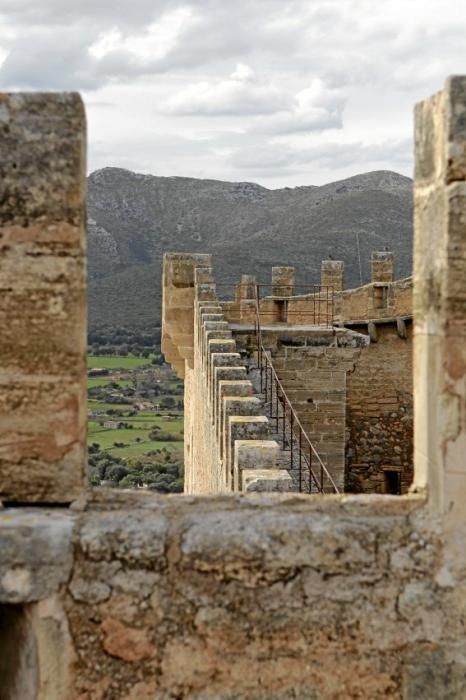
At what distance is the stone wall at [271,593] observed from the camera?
3264 millimetres

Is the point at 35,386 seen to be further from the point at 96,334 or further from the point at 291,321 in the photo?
the point at 96,334

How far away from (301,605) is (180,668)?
0.44 metres

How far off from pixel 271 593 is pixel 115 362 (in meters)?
49.3

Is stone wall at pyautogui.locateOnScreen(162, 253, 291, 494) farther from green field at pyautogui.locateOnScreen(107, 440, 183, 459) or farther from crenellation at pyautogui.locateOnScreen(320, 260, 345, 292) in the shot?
green field at pyautogui.locateOnScreen(107, 440, 183, 459)

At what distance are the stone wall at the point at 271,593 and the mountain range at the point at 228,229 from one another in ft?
136

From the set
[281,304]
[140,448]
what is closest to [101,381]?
[140,448]

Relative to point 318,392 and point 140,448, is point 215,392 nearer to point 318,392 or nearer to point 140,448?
point 318,392

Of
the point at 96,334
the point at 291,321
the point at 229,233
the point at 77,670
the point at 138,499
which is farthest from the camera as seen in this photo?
the point at 229,233

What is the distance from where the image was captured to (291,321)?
2198 centimetres

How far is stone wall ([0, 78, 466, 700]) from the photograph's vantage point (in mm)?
3264

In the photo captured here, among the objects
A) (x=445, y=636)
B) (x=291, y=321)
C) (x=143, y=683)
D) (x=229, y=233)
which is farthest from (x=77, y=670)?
(x=229, y=233)

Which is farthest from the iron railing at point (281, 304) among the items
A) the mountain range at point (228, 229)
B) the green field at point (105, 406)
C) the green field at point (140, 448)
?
the green field at point (105, 406)

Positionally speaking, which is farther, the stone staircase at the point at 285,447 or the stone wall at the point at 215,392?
the stone staircase at the point at 285,447

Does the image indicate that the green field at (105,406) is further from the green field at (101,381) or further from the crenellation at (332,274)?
the crenellation at (332,274)
